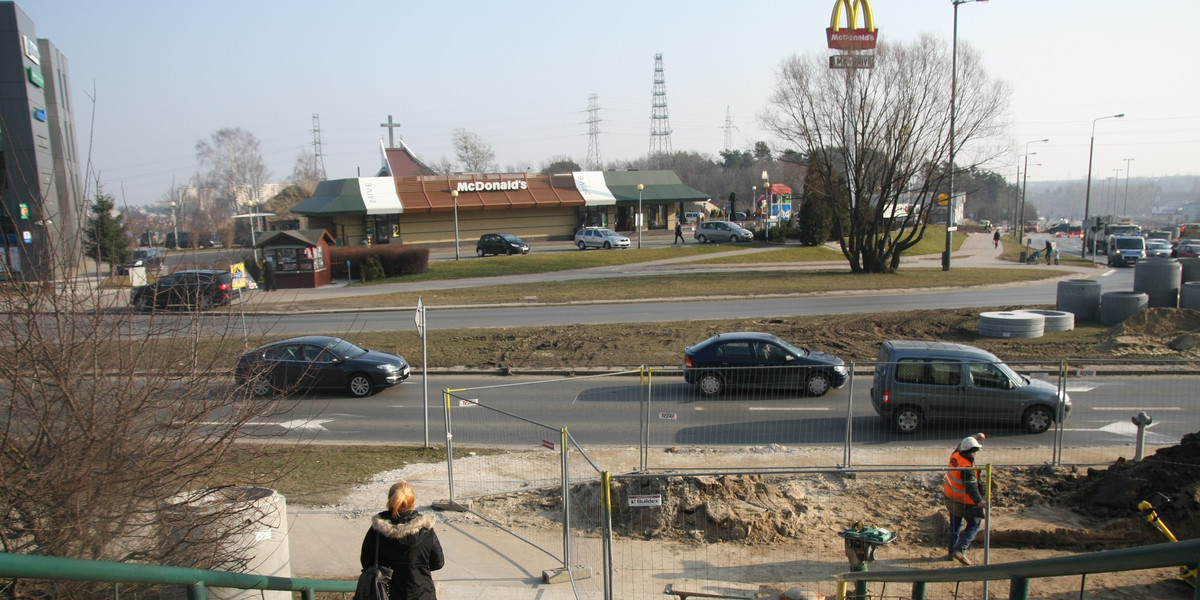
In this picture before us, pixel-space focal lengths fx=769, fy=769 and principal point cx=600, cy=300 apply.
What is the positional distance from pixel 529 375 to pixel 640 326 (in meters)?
5.66

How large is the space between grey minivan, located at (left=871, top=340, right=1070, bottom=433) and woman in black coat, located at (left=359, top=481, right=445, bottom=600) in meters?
9.79

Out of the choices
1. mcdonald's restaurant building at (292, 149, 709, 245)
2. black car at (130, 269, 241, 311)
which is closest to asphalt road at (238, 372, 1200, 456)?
black car at (130, 269, 241, 311)

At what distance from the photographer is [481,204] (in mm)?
60312

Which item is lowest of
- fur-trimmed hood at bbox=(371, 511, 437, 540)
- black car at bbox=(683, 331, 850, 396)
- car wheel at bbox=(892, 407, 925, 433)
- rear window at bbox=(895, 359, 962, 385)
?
A: car wheel at bbox=(892, 407, 925, 433)

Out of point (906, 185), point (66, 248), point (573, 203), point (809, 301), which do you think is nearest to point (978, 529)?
point (66, 248)

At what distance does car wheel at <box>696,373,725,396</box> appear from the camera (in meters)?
15.4

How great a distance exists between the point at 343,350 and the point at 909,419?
12137mm

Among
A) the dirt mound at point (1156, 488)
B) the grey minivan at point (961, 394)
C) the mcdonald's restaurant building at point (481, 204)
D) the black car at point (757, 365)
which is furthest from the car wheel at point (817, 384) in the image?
the mcdonald's restaurant building at point (481, 204)

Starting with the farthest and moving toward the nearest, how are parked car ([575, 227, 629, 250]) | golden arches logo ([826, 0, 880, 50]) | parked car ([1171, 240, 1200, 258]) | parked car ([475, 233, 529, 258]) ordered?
parked car ([575, 227, 629, 250]) → parked car ([475, 233, 529, 258]) → parked car ([1171, 240, 1200, 258]) → golden arches logo ([826, 0, 880, 50])

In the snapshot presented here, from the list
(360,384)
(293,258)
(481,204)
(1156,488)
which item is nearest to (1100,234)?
(481,204)

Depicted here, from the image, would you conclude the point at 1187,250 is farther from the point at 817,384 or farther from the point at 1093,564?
the point at 1093,564

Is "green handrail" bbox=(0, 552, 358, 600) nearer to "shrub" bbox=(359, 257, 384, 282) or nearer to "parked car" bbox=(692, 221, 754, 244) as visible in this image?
"shrub" bbox=(359, 257, 384, 282)

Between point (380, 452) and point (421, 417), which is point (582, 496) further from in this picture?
point (421, 417)

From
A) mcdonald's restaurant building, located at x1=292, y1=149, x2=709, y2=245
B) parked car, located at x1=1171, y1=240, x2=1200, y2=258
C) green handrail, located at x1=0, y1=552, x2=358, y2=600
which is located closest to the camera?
green handrail, located at x1=0, y1=552, x2=358, y2=600
